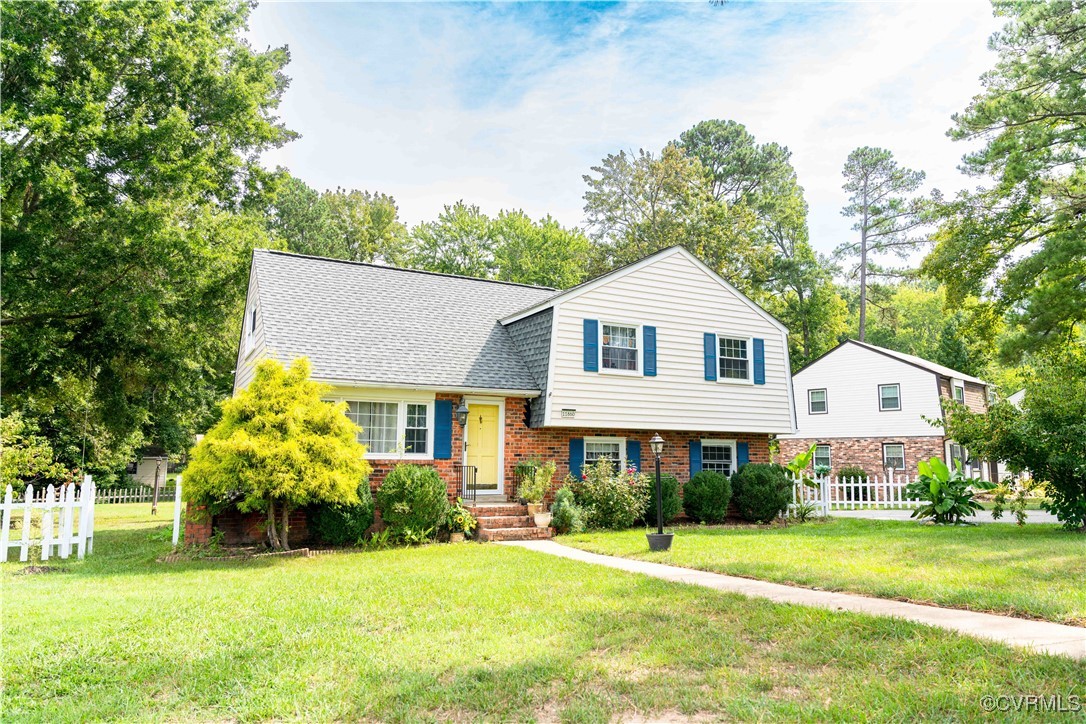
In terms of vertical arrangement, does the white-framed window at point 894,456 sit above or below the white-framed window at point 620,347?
below

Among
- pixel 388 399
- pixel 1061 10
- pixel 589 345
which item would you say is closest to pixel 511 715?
pixel 388 399

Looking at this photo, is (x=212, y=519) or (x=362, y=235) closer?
(x=212, y=519)

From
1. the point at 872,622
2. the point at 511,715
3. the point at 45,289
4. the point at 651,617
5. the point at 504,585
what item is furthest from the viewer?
the point at 45,289

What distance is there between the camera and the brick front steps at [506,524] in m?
12.8

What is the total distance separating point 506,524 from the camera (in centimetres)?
1330

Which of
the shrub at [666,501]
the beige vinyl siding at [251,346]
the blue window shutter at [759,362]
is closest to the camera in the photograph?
the beige vinyl siding at [251,346]

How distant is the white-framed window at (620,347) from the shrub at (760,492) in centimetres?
366

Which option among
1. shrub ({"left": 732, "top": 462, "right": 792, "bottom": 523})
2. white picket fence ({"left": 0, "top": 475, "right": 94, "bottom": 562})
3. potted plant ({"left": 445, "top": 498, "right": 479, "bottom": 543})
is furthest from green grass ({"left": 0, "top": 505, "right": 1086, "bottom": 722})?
shrub ({"left": 732, "top": 462, "right": 792, "bottom": 523})

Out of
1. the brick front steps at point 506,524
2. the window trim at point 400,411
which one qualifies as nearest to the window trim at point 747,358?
the brick front steps at point 506,524

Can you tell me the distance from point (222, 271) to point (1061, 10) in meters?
22.3

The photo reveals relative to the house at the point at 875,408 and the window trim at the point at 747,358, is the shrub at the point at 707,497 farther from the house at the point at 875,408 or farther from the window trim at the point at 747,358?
the house at the point at 875,408

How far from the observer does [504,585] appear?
25.0 feet

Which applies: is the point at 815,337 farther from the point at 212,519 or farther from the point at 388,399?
the point at 212,519

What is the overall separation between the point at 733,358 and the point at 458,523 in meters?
8.40
